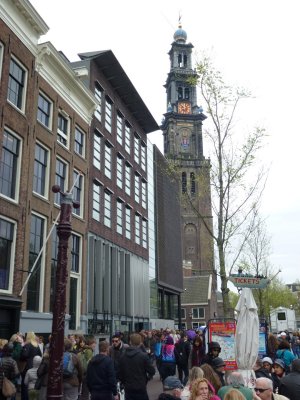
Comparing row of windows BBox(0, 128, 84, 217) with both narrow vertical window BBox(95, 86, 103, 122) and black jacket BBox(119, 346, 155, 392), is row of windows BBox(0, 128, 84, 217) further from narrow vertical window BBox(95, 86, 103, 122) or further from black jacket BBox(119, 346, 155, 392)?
black jacket BBox(119, 346, 155, 392)

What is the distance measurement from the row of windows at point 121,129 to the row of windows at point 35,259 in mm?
9514

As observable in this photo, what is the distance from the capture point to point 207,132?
765 inches

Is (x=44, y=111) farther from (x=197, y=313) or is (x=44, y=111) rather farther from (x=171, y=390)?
(x=197, y=313)

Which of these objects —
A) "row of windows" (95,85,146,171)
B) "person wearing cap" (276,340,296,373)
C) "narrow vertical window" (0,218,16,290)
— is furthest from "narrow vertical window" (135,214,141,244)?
"person wearing cap" (276,340,296,373)

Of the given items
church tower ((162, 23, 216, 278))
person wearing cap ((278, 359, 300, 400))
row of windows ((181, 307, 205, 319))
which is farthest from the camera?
church tower ((162, 23, 216, 278))

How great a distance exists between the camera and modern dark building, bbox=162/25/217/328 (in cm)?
7006

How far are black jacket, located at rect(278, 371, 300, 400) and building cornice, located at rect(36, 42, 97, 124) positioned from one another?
59.8 feet

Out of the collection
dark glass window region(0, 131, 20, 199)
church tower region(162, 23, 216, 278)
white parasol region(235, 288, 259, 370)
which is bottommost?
white parasol region(235, 288, 259, 370)

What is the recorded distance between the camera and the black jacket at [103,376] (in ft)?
25.2

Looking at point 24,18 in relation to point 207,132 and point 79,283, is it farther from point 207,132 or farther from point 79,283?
point 79,283

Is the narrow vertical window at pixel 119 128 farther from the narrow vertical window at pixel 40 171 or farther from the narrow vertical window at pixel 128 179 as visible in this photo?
the narrow vertical window at pixel 40 171

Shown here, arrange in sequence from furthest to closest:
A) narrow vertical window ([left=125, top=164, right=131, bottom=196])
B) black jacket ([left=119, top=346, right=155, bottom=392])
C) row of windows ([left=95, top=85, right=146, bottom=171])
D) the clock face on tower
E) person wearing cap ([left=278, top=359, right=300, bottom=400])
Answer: the clock face on tower → narrow vertical window ([left=125, top=164, right=131, bottom=196]) → row of windows ([left=95, top=85, right=146, bottom=171]) → black jacket ([left=119, top=346, right=155, bottom=392]) → person wearing cap ([left=278, top=359, right=300, bottom=400])

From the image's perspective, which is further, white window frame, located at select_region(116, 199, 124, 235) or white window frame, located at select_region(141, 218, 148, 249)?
white window frame, located at select_region(141, 218, 148, 249)

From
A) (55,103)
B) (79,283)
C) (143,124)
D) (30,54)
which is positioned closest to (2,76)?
(30,54)
